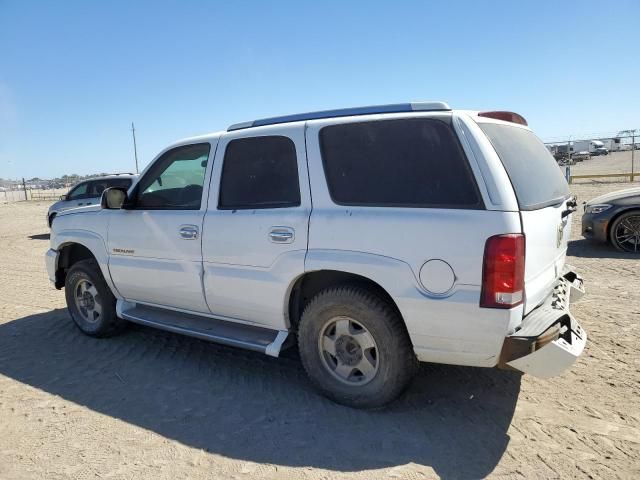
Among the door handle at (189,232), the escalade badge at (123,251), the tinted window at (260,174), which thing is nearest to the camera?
the tinted window at (260,174)

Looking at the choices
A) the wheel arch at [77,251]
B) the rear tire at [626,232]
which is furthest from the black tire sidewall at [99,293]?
the rear tire at [626,232]

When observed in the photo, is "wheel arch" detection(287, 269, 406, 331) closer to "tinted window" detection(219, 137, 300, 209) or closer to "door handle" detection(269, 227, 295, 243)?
"door handle" detection(269, 227, 295, 243)

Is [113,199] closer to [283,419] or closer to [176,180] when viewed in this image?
[176,180]

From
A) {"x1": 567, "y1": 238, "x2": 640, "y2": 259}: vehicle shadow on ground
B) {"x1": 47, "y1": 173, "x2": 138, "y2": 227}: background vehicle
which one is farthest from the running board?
{"x1": 47, "y1": 173, "x2": 138, "y2": 227}: background vehicle

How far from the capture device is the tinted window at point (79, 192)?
13.3 meters

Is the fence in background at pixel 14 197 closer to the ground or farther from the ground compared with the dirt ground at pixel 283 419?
farther from the ground

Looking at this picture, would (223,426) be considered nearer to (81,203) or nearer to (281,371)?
(281,371)

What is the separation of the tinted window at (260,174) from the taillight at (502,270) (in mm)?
1427

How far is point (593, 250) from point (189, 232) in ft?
24.0

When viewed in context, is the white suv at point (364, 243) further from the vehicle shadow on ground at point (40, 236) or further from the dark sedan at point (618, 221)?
the vehicle shadow on ground at point (40, 236)

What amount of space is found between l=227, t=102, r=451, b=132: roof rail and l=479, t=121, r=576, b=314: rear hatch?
36cm

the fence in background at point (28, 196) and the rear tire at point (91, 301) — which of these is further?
the fence in background at point (28, 196)

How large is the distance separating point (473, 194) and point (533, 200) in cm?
49

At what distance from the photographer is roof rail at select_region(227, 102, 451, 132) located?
3203 millimetres
